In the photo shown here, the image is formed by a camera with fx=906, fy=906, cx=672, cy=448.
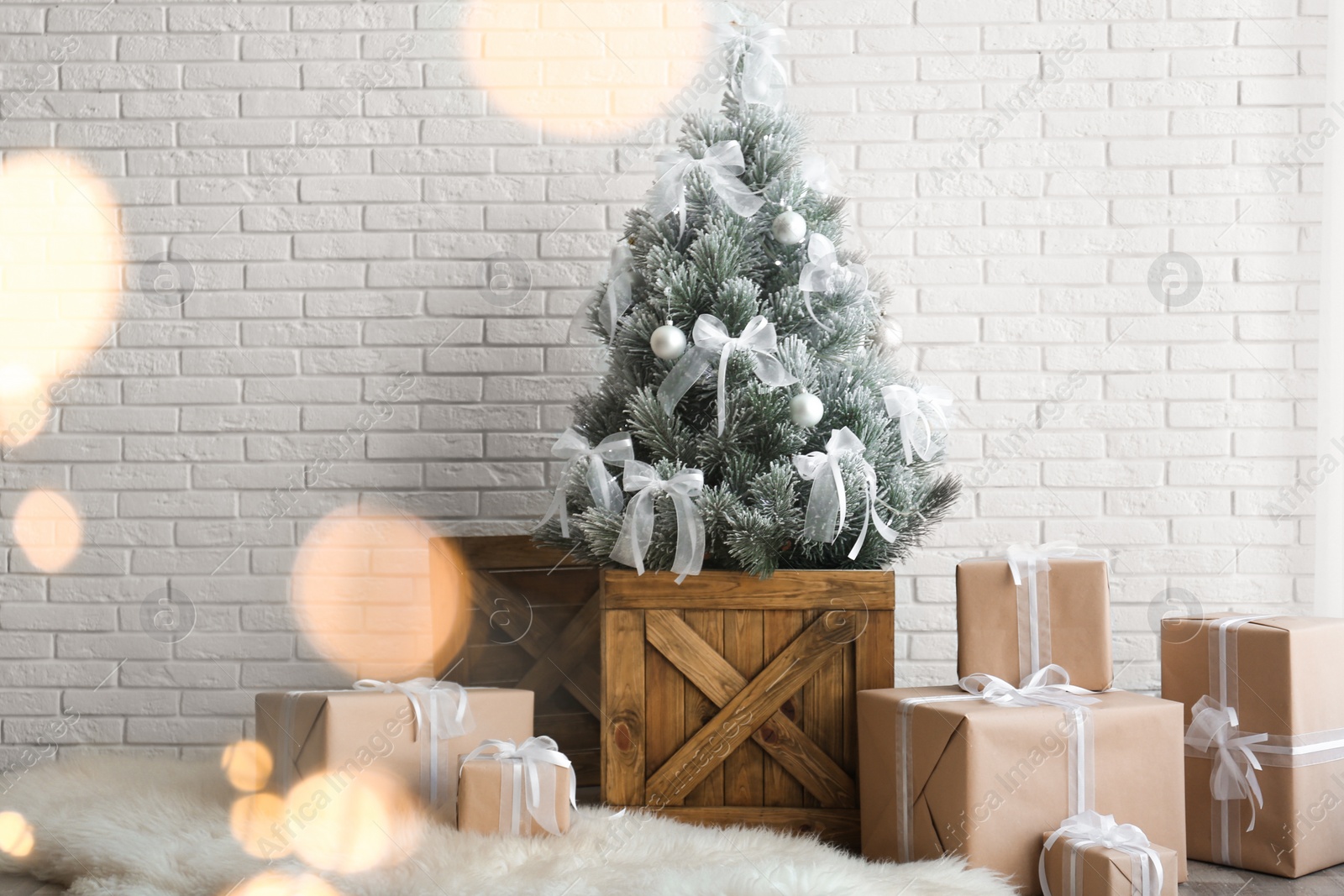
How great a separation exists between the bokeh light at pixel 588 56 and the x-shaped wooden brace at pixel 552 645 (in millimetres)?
1013

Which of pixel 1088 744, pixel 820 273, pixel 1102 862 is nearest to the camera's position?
pixel 1102 862

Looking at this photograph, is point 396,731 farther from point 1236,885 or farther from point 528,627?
point 1236,885

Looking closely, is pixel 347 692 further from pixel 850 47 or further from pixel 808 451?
pixel 850 47

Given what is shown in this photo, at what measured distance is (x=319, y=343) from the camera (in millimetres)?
1979

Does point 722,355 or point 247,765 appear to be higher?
point 722,355

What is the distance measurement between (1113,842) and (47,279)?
2280 mm

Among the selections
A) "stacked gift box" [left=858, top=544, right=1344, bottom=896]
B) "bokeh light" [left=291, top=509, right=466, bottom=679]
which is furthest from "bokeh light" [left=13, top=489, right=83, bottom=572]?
"stacked gift box" [left=858, top=544, right=1344, bottom=896]

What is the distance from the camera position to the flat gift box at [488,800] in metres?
1.31

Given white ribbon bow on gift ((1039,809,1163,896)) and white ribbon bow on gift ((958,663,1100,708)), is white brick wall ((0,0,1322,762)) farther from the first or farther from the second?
white ribbon bow on gift ((1039,809,1163,896))

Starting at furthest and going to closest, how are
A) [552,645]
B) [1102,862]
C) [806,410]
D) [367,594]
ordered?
[367,594]
[552,645]
[806,410]
[1102,862]

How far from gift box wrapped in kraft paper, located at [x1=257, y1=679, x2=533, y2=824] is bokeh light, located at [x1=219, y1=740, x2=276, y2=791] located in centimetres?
5

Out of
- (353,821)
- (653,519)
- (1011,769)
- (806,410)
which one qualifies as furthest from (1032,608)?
(353,821)

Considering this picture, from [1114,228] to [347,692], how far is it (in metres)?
1.79

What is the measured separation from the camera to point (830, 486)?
140 cm
